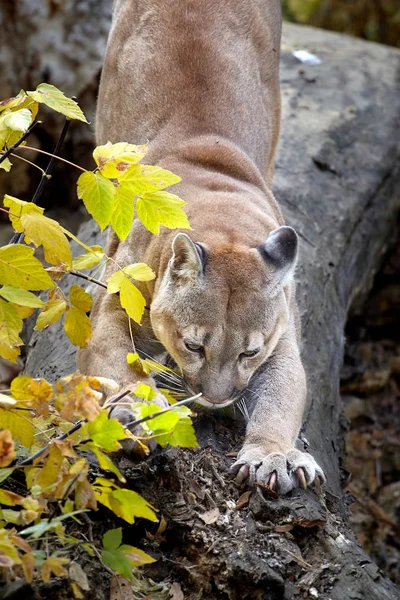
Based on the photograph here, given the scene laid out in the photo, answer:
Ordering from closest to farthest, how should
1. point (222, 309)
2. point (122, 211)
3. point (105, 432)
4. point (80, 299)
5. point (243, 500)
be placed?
point (105, 432) → point (122, 211) → point (80, 299) → point (243, 500) → point (222, 309)

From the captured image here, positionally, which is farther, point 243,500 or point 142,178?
point 243,500

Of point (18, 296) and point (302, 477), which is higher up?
point (18, 296)

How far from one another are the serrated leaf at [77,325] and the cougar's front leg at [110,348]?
0.55 m

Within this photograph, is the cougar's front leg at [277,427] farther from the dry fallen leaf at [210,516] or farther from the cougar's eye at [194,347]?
the cougar's eye at [194,347]

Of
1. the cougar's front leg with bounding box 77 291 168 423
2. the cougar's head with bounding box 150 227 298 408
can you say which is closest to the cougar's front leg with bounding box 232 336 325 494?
the cougar's head with bounding box 150 227 298 408

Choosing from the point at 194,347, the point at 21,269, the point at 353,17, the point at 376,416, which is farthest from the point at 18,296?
the point at 353,17

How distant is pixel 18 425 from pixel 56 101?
3.77 ft

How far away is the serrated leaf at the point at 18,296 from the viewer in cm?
304

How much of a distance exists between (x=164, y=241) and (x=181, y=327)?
59cm

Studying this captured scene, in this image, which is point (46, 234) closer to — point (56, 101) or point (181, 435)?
point (56, 101)

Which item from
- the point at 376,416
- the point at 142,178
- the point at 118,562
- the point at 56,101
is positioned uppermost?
the point at 56,101

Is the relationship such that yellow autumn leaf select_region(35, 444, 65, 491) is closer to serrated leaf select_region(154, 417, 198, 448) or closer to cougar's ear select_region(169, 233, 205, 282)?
serrated leaf select_region(154, 417, 198, 448)

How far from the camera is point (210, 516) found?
343cm

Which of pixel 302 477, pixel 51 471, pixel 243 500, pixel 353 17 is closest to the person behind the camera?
pixel 51 471
